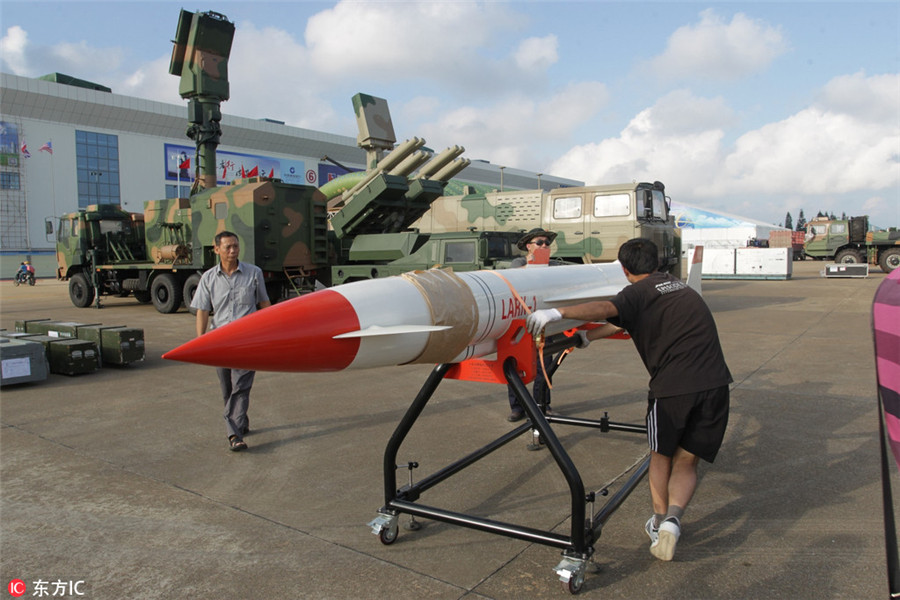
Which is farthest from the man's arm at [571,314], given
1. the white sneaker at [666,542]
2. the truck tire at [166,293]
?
the truck tire at [166,293]

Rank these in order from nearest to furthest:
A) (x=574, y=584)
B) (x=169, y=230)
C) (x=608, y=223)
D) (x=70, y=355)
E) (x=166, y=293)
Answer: (x=574, y=584) → (x=70, y=355) → (x=608, y=223) → (x=166, y=293) → (x=169, y=230)

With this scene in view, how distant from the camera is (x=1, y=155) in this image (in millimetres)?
31781

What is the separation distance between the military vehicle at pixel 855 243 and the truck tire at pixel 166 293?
27.5m

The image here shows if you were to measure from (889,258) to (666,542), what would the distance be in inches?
1165

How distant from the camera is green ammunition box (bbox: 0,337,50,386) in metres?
6.00

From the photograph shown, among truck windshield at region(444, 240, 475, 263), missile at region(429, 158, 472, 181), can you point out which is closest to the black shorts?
truck windshield at region(444, 240, 475, 263)

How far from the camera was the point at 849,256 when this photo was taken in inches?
1093

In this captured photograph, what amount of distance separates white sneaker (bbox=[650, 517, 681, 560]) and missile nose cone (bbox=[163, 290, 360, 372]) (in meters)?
1.62

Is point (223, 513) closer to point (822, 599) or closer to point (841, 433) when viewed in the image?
point (822, 599)

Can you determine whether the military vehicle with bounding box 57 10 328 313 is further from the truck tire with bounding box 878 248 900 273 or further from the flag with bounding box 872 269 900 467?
the truck tire with bounding box 878 248 900 273

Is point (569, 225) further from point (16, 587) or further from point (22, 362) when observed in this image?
point (16, 587)

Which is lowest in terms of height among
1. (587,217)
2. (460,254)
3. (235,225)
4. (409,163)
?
(460,254)

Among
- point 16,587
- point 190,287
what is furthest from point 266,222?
point 16,587

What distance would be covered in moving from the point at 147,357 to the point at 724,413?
745 cm
